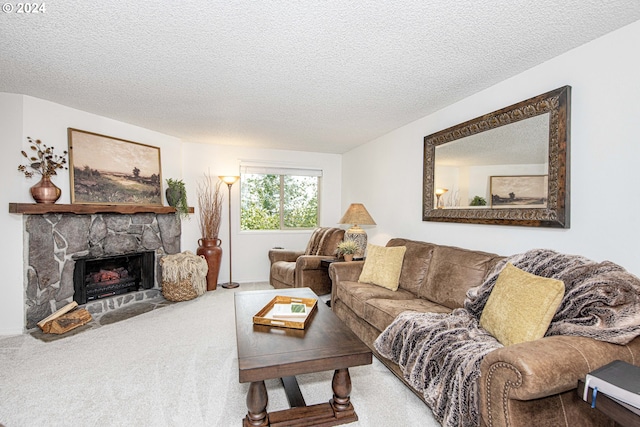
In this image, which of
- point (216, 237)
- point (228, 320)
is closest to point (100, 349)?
point (228, 320)

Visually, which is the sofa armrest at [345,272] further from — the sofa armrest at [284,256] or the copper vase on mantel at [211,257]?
the copper vase on mantel at [211,257]

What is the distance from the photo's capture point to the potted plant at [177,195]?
171 inches

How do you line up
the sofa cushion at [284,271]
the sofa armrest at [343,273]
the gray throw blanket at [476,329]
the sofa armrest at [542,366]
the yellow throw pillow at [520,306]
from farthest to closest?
the sofa cushion at [284,271], the sofa armrest at [343,273], the yellow throw pillow at [520,306], the gray throw blanket at [476,329], the sofa armrest at [542,366]

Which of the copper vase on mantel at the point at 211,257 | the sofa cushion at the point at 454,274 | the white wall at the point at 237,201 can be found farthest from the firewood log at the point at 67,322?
the sofa cushion at the point at 454,274

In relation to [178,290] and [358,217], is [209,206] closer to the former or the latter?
[178,290]

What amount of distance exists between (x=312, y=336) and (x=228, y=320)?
72.0 inches

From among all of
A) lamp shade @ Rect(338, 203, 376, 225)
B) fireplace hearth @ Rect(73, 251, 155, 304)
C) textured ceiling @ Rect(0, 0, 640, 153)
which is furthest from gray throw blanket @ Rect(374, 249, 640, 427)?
fireplace hearth @ Rect(73, 251, 155, 304)

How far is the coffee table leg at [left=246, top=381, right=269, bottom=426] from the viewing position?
1.59 meters

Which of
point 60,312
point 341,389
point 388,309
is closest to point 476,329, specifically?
point 388,309

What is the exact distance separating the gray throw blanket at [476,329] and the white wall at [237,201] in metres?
3.45

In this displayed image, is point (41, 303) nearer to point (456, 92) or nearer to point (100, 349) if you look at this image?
point (100, 349)

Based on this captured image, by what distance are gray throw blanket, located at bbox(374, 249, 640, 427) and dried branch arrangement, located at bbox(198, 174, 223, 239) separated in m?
3.46

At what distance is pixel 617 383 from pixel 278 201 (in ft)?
15.7

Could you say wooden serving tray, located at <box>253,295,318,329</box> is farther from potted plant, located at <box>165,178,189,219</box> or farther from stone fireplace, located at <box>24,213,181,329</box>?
potted plant, located at <box>165,178,189,219</box>
